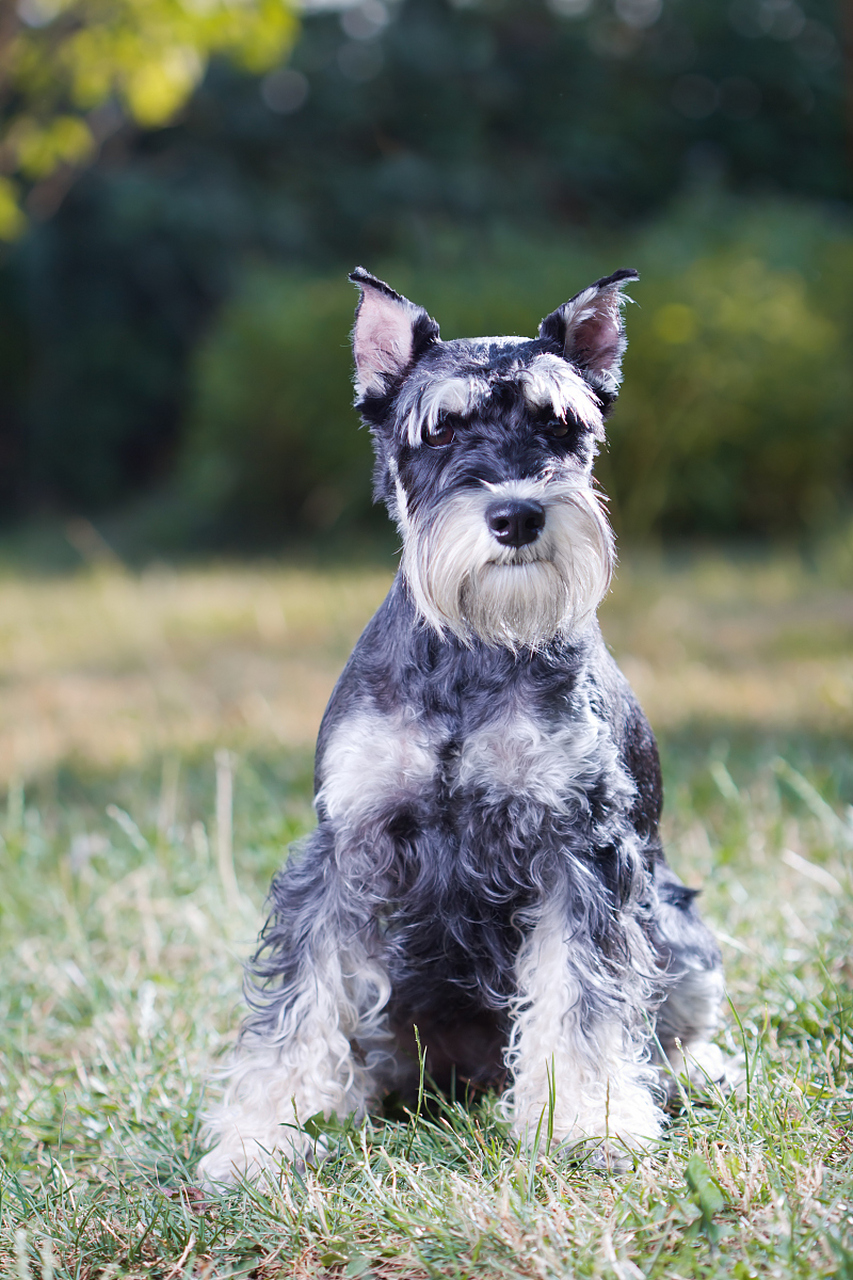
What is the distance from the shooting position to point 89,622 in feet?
29.2

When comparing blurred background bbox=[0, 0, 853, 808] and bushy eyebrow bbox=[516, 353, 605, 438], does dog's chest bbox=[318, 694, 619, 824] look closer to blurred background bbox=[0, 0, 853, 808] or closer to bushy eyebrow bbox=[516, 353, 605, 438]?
bushy eyebrow bbox=[516, 353, 605, 438]

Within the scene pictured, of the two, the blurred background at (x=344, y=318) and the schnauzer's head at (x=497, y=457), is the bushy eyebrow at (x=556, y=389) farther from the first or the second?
the blurred background at (x=344, y=318)

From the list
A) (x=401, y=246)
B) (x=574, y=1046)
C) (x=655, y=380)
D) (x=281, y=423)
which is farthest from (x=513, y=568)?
(x=401, y=246)

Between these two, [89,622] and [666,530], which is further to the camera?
[666,530]

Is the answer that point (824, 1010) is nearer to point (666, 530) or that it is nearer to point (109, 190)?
point (666, 530)

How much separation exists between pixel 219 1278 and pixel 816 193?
74.0ft

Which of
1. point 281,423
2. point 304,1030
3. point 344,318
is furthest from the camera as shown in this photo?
point 281,423

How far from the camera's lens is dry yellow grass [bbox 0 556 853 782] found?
5977 mm

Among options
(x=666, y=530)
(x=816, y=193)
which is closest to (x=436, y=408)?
(x=666, y=530)

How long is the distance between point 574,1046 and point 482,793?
0.56 metres

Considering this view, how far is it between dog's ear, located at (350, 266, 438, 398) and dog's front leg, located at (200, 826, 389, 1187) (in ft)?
3.31

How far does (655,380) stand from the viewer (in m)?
10.8

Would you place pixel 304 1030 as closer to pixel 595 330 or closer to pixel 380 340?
pixel 380 340

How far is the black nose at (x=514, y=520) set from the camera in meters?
2.27
